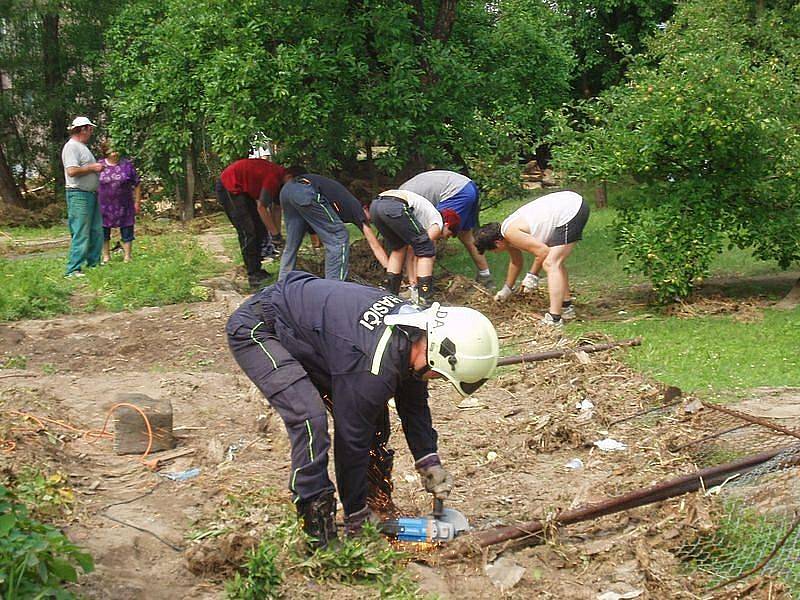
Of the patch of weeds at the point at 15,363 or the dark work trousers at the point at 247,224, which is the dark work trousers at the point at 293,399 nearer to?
the patch of weeds at the point at 15,363

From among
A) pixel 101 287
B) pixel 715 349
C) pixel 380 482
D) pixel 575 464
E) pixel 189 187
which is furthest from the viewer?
pixel 189 187

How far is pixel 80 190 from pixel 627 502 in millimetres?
9676

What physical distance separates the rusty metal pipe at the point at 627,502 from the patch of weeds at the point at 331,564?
0.40 metres

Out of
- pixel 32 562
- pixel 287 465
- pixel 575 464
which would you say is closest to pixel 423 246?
pixel 575 464

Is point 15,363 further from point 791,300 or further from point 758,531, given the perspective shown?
point 791,300

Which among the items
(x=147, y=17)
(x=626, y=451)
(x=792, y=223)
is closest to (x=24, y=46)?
(x=147, y=17)

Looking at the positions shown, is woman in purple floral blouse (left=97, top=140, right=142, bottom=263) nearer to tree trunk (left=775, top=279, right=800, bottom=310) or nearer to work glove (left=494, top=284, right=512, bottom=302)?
work glove (left=494, top=284, right=512, bottom=302)

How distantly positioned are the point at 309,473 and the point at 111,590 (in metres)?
0.99

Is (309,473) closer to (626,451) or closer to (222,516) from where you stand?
(222,516)

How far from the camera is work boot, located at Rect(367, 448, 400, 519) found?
5.40 meters

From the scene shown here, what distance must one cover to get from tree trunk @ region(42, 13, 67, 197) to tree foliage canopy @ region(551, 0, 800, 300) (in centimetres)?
1402

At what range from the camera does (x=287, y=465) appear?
6.35 metres

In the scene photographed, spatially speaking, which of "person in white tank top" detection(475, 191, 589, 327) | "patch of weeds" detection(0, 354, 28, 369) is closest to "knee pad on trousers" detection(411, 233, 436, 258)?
"person in white tank top" detection(475, 191, 589, 327)

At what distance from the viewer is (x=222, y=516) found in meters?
5.32
